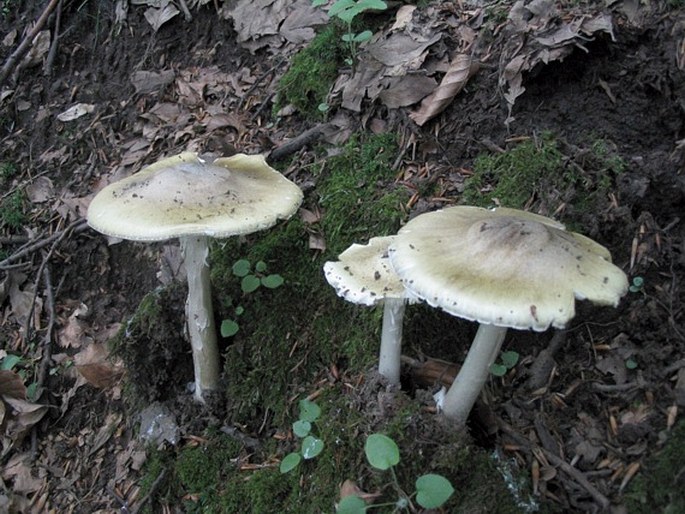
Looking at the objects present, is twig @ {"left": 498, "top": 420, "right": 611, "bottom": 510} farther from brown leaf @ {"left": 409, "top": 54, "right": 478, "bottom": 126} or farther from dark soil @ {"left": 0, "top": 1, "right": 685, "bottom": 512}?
brown leaf @ {"left": 409, "top": 54, "right": 478, "bottom": 126}

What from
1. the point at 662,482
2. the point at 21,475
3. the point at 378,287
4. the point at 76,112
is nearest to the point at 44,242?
the point at 76,112

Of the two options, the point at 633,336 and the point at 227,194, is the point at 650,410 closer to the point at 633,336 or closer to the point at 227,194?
the point at 633,336

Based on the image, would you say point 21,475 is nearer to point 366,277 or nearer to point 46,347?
point 46,347

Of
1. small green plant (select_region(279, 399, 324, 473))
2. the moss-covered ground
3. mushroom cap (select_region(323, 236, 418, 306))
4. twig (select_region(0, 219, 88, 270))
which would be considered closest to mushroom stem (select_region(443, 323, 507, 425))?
the moss-covered ground

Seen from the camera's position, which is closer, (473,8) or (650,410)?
(650,410)

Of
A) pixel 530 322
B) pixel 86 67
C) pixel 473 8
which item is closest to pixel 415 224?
pixel 530 322
